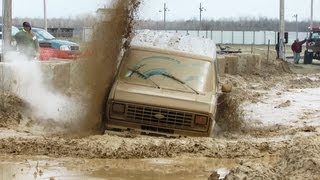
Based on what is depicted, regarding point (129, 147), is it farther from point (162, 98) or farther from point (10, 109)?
point (10, 109)

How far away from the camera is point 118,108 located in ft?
35.4

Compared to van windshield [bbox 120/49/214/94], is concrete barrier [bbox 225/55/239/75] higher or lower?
lower

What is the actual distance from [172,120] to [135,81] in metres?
0.98

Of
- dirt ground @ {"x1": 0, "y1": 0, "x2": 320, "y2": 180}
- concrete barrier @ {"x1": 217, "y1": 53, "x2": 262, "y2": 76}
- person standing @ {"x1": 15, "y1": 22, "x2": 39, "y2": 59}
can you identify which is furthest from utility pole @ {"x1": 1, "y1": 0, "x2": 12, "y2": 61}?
concrete barrier @ {"x1": 217, "y1": 53, "x2": 262, "y2": 76}

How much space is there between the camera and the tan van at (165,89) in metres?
10.8

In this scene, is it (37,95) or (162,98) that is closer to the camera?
(162,98)

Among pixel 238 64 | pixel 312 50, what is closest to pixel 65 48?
pixel 238 64

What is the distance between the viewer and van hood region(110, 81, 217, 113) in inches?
424

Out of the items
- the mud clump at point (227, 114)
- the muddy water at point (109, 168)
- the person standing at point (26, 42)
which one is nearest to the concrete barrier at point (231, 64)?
the person standing at point (26, 42)

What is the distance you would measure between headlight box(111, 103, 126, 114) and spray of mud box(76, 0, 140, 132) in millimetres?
701

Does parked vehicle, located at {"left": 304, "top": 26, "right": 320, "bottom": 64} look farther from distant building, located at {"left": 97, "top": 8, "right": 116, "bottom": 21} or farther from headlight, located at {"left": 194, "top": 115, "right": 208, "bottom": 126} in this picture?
headlight, located at {"left": 194, "top": 115, "right": 208, "bottom": 126}

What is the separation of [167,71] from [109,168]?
2962 mm

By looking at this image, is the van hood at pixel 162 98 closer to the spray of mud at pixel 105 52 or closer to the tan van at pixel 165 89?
the tan van at pixel 165 89

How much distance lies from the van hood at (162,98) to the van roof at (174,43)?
1102mm
